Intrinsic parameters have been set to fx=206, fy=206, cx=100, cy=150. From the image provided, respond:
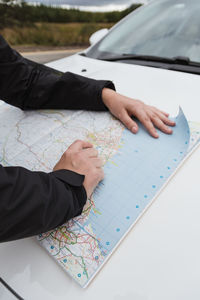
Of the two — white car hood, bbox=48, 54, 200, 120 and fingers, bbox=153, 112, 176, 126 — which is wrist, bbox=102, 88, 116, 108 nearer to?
white car hood, bbox=48, 54, 200, 120

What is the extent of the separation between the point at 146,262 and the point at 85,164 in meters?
0.36

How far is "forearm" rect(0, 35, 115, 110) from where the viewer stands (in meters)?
1.10

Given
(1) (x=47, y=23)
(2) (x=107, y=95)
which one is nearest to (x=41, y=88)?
(2) (x=107, y=95)

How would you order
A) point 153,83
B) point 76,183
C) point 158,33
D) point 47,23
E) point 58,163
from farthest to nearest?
point 47,23, point 158,33, point 153,83, point 58,163, point 76,183

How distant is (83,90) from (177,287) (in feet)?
3.06

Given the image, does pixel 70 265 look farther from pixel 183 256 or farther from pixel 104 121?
pixel 104 121

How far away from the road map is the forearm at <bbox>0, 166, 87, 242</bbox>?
0.06 metres

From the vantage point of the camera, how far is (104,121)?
1.02 metres

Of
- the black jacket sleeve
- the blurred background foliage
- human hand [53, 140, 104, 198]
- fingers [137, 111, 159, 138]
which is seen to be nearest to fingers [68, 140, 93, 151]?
human hand [53, 140, 104, 198]

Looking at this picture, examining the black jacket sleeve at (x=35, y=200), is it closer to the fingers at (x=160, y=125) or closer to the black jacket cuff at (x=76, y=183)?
the black jacket cuff at (x=76, y=183)

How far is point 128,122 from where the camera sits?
37.5 inches

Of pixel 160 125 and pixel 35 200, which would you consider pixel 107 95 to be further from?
pixel 35 200

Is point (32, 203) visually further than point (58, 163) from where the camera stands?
No

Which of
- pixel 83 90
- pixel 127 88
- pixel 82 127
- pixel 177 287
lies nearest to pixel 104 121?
pixel 82 127
